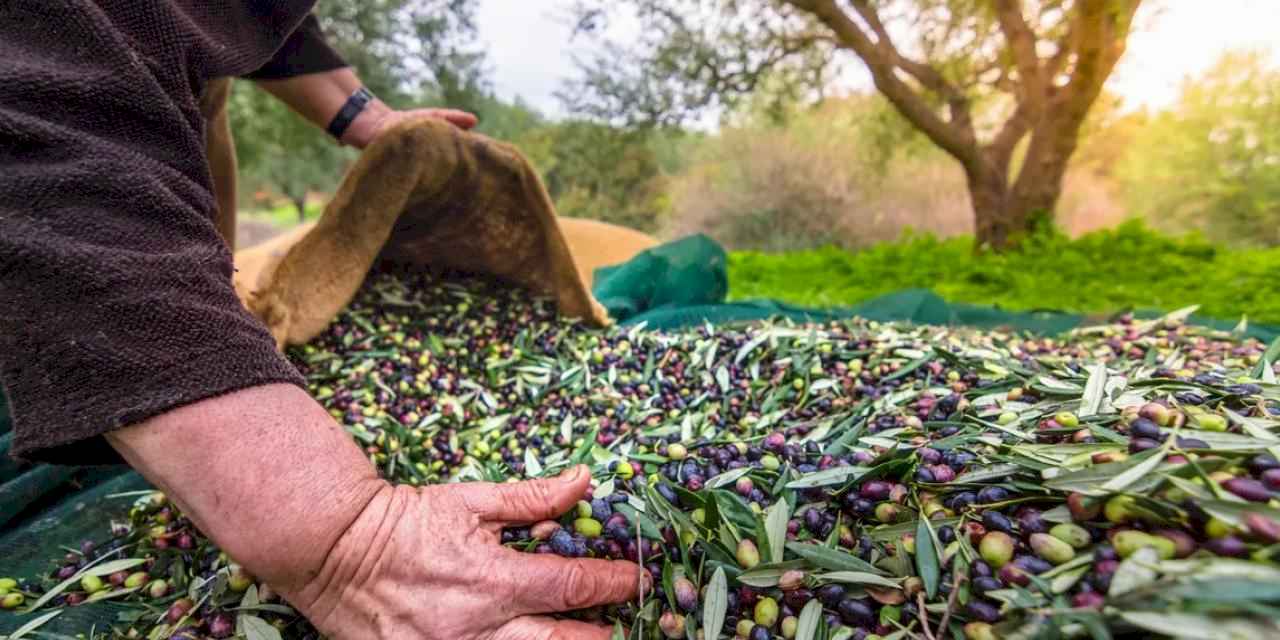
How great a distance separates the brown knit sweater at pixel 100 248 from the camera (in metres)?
0.64

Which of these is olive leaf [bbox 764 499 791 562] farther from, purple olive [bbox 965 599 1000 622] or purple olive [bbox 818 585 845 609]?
purple olive [bbox 965 599 1000 622]

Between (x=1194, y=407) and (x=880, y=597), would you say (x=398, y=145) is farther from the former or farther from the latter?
(x=1194, y=407)

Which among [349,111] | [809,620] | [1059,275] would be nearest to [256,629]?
[809,620]

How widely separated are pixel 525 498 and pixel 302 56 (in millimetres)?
1452

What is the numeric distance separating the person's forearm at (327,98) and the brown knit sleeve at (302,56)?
0.06 ft

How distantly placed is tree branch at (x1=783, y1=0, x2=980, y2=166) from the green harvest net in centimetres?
158

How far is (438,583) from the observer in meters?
0.71

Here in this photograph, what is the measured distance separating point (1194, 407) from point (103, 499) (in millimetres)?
1836

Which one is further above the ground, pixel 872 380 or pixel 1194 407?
pixel 1194 407

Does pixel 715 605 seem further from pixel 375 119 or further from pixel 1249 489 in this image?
pixel 375 119

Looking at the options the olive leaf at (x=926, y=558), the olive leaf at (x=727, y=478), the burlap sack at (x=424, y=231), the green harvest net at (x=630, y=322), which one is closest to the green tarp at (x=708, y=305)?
the green harvest net at (x=630, y=322)

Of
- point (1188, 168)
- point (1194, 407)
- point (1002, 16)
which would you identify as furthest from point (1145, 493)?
point (1188, 168)

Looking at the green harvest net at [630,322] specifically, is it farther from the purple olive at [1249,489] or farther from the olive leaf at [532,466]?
the purple olive at [1249,489]

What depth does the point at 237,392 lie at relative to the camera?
0.69 metres
